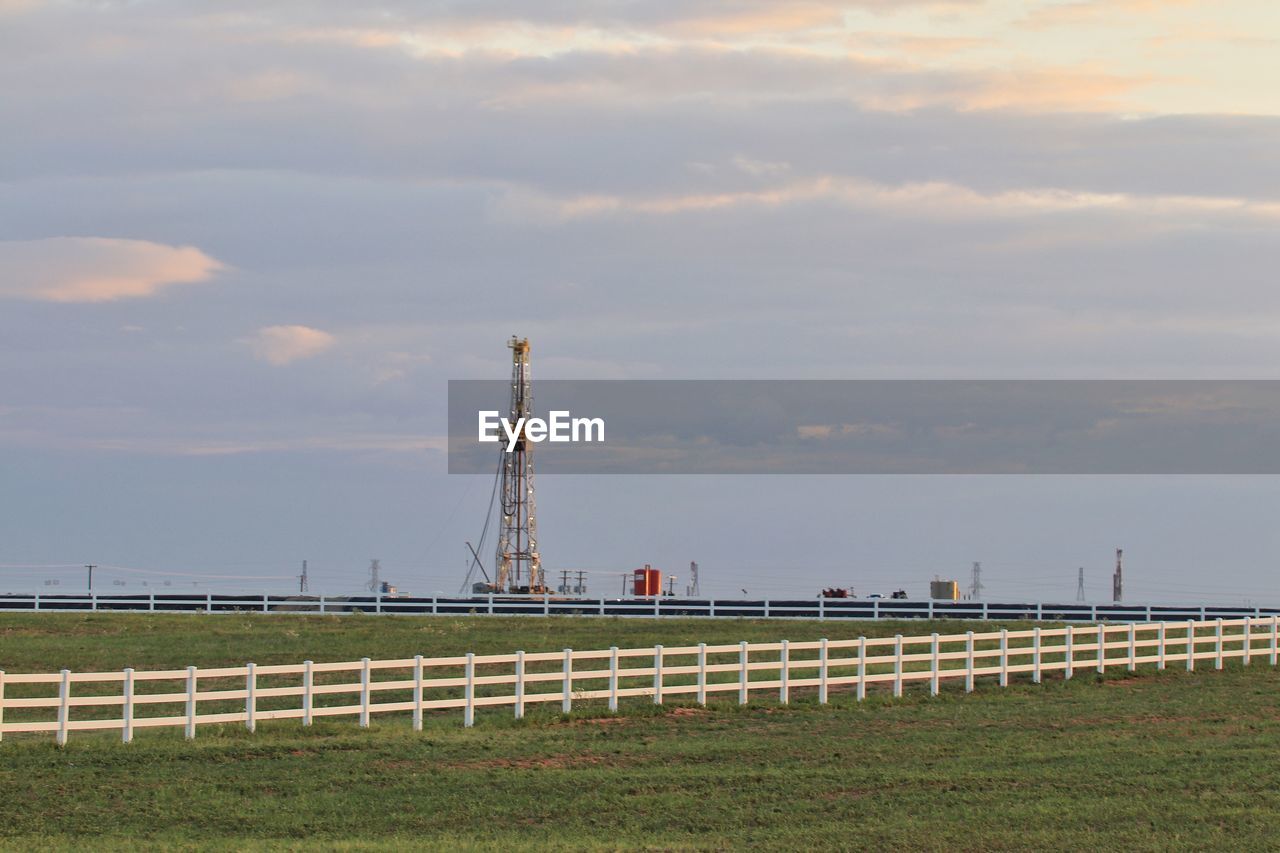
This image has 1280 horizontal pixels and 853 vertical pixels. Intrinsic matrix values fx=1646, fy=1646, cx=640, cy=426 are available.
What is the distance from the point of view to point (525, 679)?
2622cm

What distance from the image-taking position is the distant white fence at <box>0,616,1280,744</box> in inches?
883

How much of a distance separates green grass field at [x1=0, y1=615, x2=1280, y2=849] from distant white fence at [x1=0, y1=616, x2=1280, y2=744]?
47cm

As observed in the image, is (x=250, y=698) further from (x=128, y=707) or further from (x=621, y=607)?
(x=621, y=607)

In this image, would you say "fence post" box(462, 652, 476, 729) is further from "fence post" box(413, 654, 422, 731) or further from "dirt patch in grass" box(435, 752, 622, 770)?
"dirt patch in grass" box(435, 752, 622, 770)

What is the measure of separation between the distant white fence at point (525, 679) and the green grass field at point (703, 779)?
0.47m

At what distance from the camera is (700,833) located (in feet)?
52.5

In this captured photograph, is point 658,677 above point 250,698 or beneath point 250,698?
beneath

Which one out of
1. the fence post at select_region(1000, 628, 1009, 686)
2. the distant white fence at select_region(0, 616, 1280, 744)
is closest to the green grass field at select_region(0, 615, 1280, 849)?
the distant white fence at select_region(0, 616, 1280, 744)

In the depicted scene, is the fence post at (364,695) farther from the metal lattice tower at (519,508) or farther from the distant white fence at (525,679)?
the metal lattice tower at (519,508)

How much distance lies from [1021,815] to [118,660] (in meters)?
27.8

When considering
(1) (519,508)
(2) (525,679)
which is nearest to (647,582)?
(1) (519,508)

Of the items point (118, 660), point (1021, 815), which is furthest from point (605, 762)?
point (118, 660)

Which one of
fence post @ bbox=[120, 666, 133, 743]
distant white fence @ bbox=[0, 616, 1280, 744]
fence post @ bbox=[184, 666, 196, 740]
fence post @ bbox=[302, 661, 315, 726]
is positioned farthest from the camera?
fence post @ bbox=[302, 661, 315, 726]

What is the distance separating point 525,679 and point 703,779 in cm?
723
